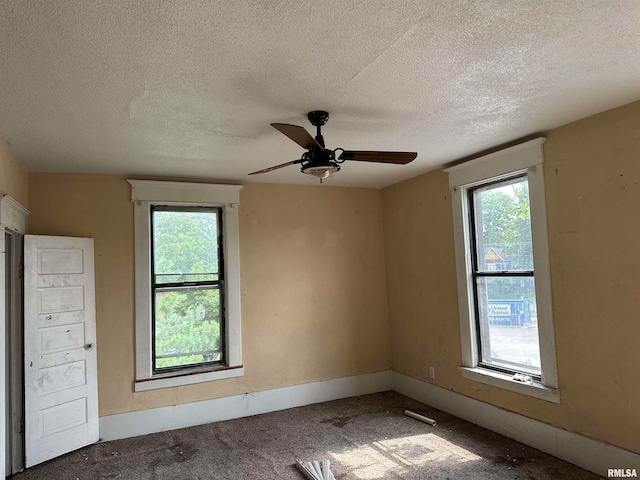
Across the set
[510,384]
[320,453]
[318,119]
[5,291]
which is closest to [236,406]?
[320,453]

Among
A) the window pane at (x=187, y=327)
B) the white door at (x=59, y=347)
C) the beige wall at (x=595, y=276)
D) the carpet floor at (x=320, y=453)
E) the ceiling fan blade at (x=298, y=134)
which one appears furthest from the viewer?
the window pane at (x=187, y=327)

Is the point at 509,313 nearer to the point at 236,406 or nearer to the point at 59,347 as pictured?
the point at 236,406

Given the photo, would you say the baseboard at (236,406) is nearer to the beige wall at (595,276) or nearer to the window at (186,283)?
the window at (186,283)

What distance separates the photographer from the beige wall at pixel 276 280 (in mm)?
4105

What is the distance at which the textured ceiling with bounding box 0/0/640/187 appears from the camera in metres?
1.68

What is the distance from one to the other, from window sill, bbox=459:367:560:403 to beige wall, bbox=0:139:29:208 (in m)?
4.18

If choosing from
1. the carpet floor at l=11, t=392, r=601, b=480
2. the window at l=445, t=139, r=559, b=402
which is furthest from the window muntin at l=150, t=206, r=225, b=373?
the window at l=445, t=139, r=559, b=402

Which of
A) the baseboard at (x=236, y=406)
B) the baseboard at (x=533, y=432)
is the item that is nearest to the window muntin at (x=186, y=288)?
the baseboard at (x=236, y=406)

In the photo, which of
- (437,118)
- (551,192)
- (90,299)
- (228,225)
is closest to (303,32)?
(437,118)

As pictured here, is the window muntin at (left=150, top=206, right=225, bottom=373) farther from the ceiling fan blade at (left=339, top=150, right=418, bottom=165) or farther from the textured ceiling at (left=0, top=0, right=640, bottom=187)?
the ceiling fan blade at (left=339, top=150, right=418, bottom=165)

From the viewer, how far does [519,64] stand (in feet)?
7.12

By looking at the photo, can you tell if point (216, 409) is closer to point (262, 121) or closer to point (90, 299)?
point (90, 299)

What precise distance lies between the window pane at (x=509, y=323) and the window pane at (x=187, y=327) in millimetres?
2769

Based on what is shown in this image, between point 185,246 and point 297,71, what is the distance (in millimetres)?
2882
